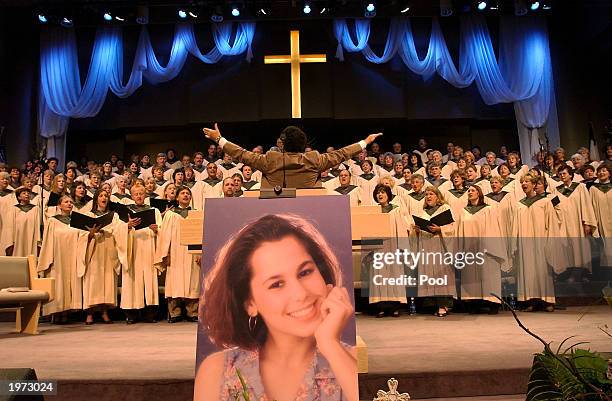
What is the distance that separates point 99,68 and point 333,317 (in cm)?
1288

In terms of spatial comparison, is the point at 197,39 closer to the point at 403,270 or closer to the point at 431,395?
the point at 403,270

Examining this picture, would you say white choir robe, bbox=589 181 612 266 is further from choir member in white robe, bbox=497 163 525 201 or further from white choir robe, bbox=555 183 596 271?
choir member in white robe, bbox=497 163 525 201

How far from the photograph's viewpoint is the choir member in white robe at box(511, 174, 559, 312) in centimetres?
759

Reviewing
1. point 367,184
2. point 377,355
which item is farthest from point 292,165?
point 367,184

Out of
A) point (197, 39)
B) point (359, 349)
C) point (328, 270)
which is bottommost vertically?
point (359, 349)

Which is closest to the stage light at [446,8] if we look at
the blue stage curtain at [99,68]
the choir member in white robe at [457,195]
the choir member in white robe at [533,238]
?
the blue stage curtain at [99,68]

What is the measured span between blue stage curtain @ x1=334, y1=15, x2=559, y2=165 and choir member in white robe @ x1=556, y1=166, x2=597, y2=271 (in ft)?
15.0

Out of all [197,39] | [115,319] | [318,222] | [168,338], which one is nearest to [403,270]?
[168,338]

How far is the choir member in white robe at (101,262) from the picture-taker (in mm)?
7012

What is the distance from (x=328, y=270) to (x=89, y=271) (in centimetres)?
542

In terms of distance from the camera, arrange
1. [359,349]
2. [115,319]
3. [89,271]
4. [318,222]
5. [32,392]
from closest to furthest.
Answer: [32,392] < [318,222] < [359,349] < [89,271] < [115,319]

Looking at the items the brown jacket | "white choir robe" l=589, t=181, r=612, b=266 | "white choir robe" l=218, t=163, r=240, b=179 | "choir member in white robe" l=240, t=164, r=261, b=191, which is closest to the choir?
"white choir robe" l=589, t=181, r=612, b=266

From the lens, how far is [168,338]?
5250mm

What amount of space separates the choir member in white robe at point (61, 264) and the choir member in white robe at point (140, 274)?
22.9 inches
